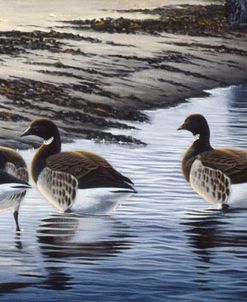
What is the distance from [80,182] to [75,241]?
0.96m

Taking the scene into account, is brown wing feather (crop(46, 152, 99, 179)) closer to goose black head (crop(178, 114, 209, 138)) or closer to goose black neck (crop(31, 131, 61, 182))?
goose black neck (crop(31, 131, 61, 182))

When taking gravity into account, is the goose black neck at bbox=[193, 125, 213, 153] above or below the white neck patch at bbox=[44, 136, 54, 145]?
below

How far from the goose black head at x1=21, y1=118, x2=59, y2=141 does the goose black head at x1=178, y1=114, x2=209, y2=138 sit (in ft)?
6.99

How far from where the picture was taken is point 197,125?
2075cm

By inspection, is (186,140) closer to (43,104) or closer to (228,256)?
(43,104)

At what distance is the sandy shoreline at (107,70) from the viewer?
30406mm

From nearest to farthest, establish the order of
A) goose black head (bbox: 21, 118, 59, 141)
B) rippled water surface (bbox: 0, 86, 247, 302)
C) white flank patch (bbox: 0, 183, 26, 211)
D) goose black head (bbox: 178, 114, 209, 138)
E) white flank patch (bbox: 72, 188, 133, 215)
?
rippled water surface (bbox: 0, 86, 247, 302) → white flank patch (bbox: 0, 183, 26, 211) → white flank patch (bbox: 72, 188, 133, 215) → goose black head (bbox: 21, 118, 59, 141) → goose black head (bbox: 178, 114, 209, 138)

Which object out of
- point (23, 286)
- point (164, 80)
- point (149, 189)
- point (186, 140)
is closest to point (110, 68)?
point (164, 80)

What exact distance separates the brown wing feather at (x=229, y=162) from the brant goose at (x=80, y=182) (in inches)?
63.3

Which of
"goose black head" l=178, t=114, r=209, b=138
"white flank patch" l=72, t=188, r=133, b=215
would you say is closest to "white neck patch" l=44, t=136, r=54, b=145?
"white flank patch" l=72, t=188, r=133, b=215

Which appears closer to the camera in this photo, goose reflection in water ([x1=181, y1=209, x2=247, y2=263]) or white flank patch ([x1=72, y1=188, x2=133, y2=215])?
goose reflection in water ([x1=181, y1=209, x2=247, y2=263])

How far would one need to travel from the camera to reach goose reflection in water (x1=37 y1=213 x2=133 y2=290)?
1594 centimetres

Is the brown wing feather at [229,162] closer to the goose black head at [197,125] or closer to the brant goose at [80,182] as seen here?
the goose black head at [197,125]

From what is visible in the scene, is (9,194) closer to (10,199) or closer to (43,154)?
(10,199)
